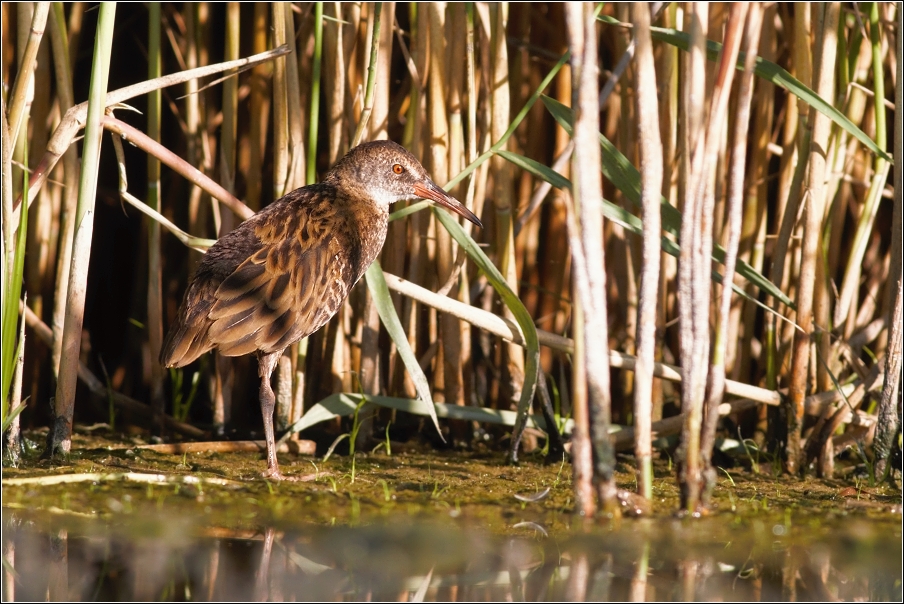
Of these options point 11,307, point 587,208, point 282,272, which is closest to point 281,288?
point 282,272

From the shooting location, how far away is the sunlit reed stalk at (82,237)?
10.1ft

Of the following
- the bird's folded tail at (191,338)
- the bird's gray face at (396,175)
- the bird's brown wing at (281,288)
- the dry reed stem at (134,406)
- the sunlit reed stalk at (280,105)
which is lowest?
the dry reed stem at (134,406)

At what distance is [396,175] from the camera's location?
386 centimetres

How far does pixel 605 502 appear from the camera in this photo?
8.75 ft

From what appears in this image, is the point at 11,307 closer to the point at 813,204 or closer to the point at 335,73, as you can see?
the point at 335,73

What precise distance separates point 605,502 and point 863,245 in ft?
5.54

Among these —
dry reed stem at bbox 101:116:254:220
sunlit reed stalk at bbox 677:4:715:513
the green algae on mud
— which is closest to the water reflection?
the green algae on mud

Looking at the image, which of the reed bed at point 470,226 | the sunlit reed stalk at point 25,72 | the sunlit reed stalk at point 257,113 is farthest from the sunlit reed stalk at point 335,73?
the sunlit reed stalk at point 25,72

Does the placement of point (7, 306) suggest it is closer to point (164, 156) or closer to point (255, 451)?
point (164, 156)

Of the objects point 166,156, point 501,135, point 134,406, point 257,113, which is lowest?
point 134,406

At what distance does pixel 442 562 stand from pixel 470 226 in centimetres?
189

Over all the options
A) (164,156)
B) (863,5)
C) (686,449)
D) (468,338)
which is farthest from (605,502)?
(863,5)

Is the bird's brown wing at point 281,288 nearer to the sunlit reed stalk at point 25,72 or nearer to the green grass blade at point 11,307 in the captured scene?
the green grass blade at point 11,307

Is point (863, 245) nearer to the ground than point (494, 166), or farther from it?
nearer to the ground
